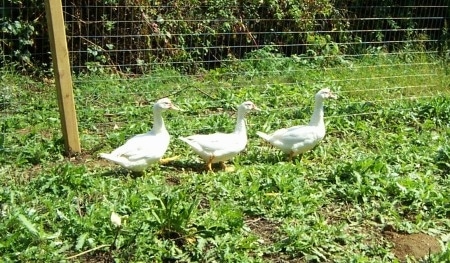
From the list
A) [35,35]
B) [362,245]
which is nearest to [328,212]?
[362,245]

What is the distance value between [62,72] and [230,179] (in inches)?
65.1

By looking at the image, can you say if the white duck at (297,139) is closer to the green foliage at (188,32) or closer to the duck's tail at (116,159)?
the duck's tail at (116,159)

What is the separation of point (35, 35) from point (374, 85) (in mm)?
4385

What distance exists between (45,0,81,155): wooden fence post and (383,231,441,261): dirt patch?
2.77 metres

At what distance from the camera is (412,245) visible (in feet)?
13.8

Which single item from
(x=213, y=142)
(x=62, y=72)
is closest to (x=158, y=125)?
(x=213, y=142)

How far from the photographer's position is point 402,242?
424cm

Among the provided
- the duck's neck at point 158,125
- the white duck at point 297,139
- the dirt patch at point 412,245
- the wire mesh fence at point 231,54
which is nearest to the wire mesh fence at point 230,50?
the wire mesh fence at point 231,54

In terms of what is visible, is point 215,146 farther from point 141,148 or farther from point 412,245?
point 412,245

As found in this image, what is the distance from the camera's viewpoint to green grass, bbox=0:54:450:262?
157 inches

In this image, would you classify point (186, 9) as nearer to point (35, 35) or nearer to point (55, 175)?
point (35, 35)

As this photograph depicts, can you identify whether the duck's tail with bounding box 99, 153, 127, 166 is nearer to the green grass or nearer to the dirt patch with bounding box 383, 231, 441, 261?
the green grass

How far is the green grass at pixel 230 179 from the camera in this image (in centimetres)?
398

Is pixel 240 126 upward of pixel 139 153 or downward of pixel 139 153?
upward
